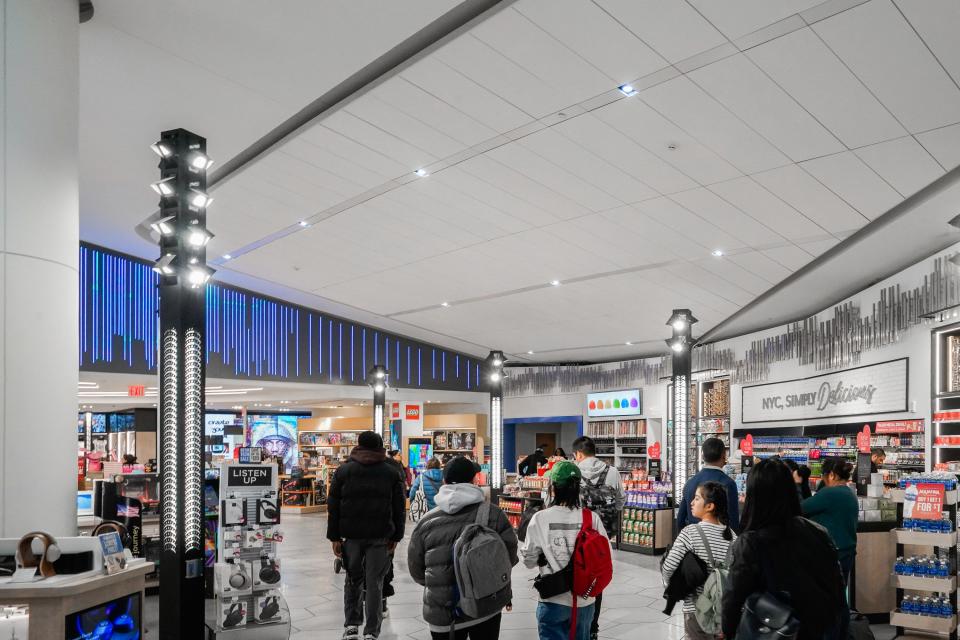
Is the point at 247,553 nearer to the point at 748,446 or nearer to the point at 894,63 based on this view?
the point at 894,63

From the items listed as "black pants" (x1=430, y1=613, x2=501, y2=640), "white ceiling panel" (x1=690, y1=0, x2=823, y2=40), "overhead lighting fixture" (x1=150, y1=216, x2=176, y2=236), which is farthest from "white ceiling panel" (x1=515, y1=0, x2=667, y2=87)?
"black pants" (x1=430, y1=613, x2=501, y2=640)

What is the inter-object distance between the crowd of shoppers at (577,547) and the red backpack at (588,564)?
16 mm

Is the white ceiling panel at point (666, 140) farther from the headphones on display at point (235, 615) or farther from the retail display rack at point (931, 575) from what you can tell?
the headphones on display at point (235, 615)

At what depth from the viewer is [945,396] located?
842 centimetres

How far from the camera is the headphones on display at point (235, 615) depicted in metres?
5.98

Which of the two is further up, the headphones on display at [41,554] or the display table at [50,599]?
the headphones on display at [41,554]

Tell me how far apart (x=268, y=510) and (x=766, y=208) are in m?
5.48

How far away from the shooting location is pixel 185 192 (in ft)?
17.2

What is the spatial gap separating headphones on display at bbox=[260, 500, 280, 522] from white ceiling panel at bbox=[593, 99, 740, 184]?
159 inches

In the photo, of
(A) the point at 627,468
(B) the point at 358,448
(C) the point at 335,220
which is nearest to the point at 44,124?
(B) the point at 358,448

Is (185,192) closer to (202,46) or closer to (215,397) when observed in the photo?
(202,46)

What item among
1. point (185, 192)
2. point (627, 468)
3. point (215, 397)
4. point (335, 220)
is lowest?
point (627, 468)

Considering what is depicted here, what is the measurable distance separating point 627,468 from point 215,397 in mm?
9755

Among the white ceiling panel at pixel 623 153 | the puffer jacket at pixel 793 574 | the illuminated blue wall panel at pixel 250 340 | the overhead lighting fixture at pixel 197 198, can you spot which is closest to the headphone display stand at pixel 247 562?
the overhead lighting fixture at pixel 197 198
